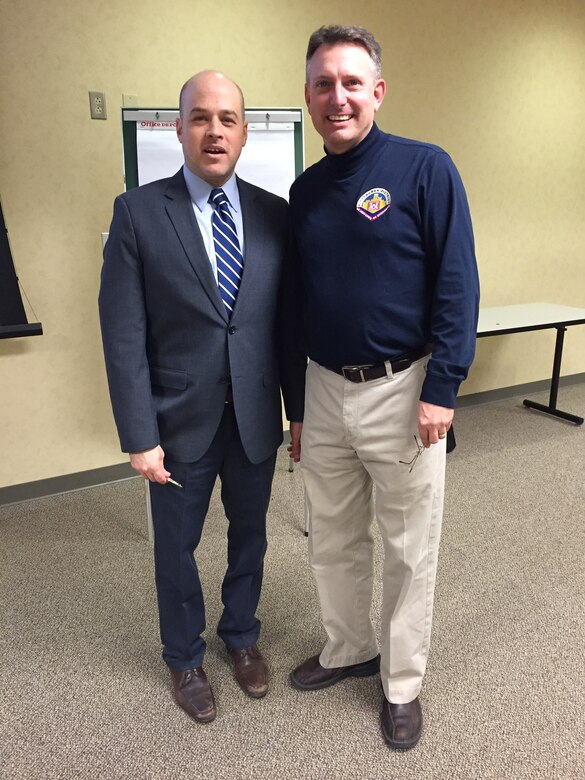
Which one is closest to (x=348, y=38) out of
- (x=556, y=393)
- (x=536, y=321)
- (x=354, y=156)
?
(x=354, y=156)

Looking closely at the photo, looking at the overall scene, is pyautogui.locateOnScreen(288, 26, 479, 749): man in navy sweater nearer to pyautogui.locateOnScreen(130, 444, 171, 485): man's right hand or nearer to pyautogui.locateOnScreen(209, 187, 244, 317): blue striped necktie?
pyautogui.locateOnScreen(209, 187, 244, 317): blue striped necktie

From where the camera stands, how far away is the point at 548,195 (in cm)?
413

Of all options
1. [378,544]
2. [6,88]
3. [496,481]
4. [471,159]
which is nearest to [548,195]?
[471,159]

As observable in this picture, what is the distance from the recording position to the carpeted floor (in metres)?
1.48

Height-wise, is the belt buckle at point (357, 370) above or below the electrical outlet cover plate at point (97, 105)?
below

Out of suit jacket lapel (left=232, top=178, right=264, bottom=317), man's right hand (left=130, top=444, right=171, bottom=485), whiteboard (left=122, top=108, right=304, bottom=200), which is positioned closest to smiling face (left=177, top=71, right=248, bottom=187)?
suit jacket lapel (left=232, top=178, right=264, bottom=317)

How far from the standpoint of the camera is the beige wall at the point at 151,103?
2.55m

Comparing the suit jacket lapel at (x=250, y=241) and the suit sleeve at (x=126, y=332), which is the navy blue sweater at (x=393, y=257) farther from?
the suit sleeve at (x=126, y=332)

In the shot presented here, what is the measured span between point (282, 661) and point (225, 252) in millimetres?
1204

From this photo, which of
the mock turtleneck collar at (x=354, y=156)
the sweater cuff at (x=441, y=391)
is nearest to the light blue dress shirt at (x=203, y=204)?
the mock turtleneck collar at (x=354, y=156)

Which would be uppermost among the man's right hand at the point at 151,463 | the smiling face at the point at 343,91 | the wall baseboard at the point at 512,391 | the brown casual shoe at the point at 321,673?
the smiling face at the point at 343,91

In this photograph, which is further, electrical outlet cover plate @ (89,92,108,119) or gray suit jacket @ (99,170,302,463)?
electrical outlet cover plate @ (89,92,108,119)

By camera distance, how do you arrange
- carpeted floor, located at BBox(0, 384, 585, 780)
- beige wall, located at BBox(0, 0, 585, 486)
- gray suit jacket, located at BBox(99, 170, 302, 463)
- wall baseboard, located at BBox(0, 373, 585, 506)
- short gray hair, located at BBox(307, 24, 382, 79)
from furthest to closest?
wall baseboard, located at BBox(0, 373, 585, 506) < beige wall, located at BBox(0, 0, 585, 486) < carpeted floor, located at BBox(0, 384, 585, 780) < gray suit jacket, located at BBox(99, 170, 302, 463) < short gray hair, located at BBox(307, 24, 382, 79)

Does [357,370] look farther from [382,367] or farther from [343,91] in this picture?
[343,91]
